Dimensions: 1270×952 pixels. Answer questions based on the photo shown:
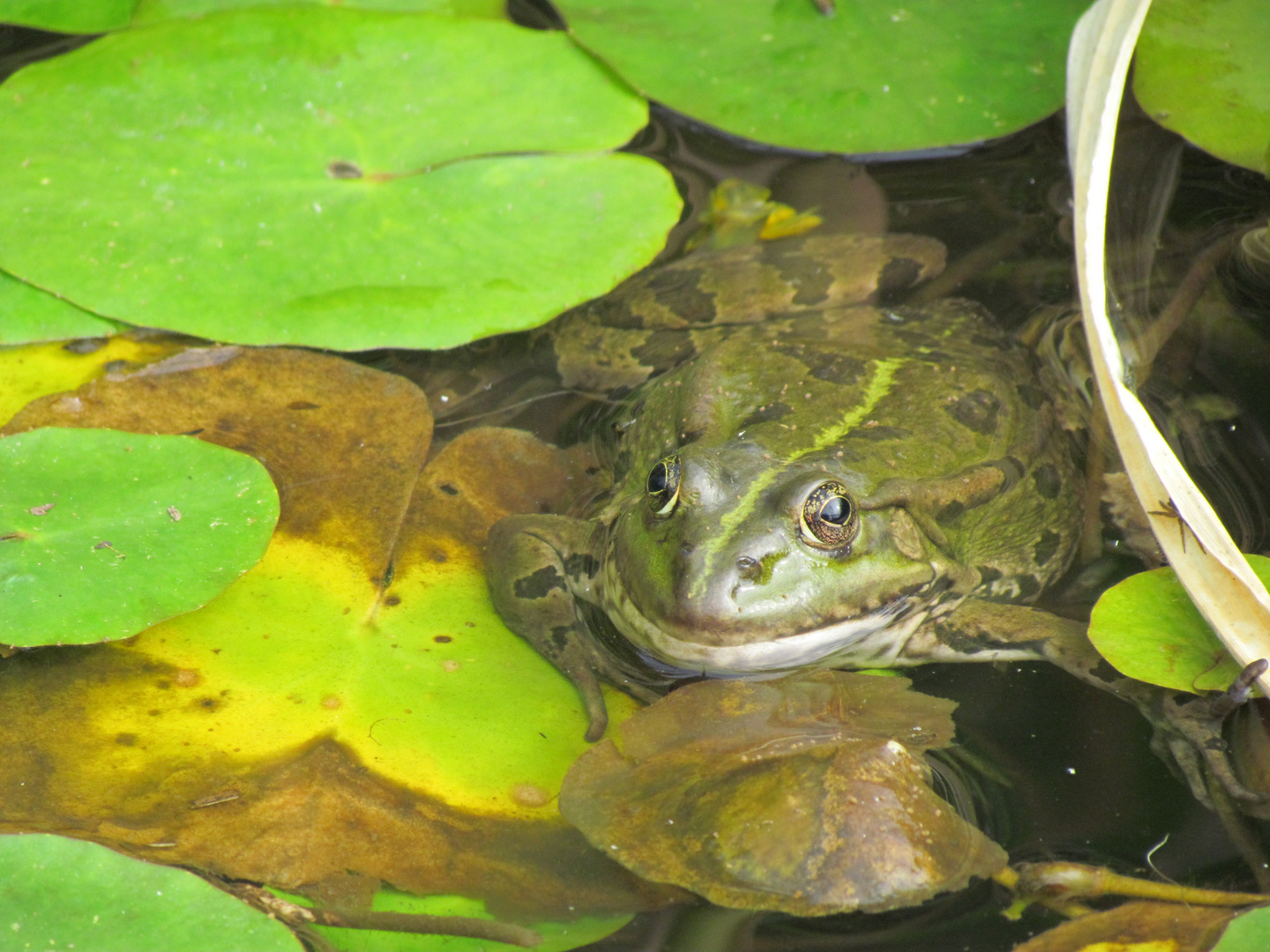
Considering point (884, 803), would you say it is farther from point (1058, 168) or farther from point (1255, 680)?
point (1058, 168)

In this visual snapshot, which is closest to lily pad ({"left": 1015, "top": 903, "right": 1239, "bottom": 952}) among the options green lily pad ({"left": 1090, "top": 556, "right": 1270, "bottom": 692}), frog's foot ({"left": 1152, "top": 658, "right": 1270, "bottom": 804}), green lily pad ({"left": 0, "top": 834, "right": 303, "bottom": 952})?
frog's foot ({"left": 1152, "top": 658, "right": 1270, "bottom": 804})

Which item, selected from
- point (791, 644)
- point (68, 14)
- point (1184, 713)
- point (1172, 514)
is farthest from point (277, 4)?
point (1184, 713)

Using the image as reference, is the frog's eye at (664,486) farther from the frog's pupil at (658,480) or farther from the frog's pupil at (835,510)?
the frog's pupil at (835,510)

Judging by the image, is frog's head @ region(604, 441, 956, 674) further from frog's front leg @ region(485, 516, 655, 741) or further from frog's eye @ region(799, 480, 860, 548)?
frog's front leg @ region(485, 516, 655, 741)

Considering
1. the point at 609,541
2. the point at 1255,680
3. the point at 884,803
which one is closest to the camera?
the point at 884,803

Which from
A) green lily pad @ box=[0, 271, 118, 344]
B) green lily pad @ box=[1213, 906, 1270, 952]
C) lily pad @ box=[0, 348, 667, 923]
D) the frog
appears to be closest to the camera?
green lily pad @ box=[1213, 906, 1270, 952]

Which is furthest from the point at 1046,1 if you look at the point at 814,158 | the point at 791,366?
the point at 791,366
